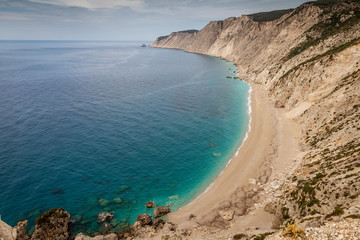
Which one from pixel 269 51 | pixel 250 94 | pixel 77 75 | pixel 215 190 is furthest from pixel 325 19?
pixel 77 75

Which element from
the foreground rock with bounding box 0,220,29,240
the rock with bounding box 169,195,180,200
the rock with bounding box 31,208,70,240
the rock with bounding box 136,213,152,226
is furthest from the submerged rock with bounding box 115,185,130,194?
the foreground rock with bounding box 0,220,29,240

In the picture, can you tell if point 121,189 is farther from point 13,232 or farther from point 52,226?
point 13,232

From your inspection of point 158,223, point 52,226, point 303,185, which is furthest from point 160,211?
point 303,185

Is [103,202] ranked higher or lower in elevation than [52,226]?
lower

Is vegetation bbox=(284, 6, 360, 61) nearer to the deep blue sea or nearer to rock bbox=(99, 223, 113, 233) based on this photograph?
the deep blue sea

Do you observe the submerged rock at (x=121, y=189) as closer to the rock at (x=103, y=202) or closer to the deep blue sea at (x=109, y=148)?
the deep blue sea at (x=109, y=148)

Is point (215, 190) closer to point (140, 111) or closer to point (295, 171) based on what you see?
point (295, 171)

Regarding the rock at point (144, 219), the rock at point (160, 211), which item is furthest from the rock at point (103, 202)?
the rock at point (160, 211)
